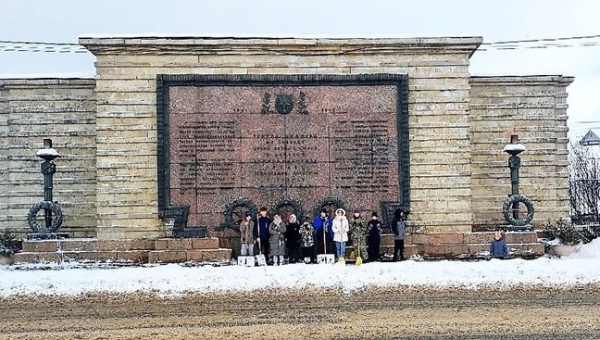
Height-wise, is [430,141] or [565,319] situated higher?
[430,141]

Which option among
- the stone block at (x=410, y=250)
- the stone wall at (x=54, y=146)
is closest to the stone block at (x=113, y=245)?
the stone wall at (x=54, y=146)

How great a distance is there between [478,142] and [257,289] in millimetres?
12107

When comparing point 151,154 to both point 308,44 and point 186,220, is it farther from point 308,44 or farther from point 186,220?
point 308,44

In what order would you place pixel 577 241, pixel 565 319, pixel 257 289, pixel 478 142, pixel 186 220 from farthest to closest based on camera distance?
1. pixel 478 142
2. pixel 577 241
3. pixel 186 220
4. pixel 257 289
5. pixel 565 319

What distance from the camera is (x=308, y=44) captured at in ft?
71.1

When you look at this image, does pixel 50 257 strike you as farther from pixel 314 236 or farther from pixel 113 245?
pixel 314 236

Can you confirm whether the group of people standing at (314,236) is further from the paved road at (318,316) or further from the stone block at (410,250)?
the paved road at (318,316)

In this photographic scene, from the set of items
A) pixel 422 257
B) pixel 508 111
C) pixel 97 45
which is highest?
pixel 97 45

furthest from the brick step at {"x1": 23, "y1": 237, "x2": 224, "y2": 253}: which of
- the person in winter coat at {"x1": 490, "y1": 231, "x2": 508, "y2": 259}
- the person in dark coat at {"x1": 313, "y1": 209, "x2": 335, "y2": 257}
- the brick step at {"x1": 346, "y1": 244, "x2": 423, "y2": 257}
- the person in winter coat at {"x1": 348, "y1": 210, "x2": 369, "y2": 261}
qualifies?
the person in winter coat at {"x1": 490, "y1": 231, "x2": 508, "y2": 259}

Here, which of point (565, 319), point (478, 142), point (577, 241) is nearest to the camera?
point (565, 319)

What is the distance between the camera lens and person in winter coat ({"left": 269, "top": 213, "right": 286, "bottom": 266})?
1994 cm

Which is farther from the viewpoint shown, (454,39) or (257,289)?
(454,39)

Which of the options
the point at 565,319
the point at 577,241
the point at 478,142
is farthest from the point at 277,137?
the point at 565,319

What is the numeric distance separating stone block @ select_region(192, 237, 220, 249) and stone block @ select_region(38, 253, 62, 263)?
3.40 metres
